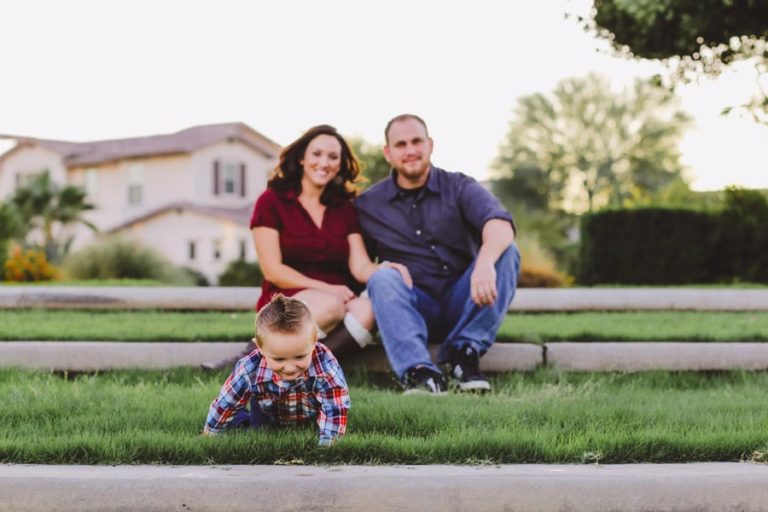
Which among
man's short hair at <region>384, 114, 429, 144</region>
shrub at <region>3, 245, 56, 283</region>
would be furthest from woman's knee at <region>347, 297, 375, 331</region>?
shrub at <region>3, 245, 56, 283</region>

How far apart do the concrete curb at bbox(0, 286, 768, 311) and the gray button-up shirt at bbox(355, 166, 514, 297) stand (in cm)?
185

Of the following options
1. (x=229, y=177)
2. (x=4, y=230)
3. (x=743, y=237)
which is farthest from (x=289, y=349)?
(x=229, y=177)

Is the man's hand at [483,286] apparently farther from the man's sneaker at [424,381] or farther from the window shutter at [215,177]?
the window shutter at [215,177]

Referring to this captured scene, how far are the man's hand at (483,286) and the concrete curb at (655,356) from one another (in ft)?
2.51

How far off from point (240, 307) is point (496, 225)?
2550 millimetres

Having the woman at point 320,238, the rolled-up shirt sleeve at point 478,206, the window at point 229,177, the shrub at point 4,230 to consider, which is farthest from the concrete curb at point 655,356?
the window at point 229,177

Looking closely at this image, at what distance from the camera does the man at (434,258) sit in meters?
4.24

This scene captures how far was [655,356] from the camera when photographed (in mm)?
4840

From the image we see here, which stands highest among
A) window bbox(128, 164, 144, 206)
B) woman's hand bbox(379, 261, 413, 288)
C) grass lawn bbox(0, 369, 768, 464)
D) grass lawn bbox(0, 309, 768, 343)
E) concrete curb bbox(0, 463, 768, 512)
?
window bbox(128, 164, 144, 206)

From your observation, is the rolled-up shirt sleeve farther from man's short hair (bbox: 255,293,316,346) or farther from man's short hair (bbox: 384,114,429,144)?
man's short hair (bbox: 255,293,316,346)

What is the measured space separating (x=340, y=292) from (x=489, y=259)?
74 cm

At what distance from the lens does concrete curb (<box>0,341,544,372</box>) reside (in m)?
4.67

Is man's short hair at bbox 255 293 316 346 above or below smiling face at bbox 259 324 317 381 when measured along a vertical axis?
above

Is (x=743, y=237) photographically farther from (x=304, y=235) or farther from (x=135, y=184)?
(x=135, y=184)
